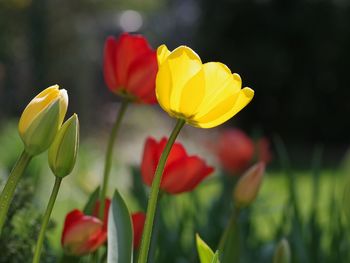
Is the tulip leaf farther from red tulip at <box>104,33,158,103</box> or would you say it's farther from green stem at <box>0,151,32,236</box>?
red tulip at <box>104,33,158,103</box>

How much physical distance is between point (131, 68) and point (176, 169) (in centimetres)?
18

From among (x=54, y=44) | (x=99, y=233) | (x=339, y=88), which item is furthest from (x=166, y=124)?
(x=99, y=233)

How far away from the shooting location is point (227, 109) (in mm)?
969

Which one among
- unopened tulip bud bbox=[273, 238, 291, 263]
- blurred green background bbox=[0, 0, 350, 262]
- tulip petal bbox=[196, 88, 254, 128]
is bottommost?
blurred green background bbox=[0, 0, 350, 262]

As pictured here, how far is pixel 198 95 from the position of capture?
0.97m

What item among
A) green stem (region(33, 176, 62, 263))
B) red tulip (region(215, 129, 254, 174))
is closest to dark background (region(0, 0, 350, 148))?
red tulip (region(215, 129, 254, 174))

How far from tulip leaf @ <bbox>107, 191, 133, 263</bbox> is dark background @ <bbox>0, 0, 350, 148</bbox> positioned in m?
6.74

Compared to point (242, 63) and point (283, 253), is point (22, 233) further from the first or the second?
point (242, 63)

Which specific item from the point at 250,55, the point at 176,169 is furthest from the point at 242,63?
the point at 176,169

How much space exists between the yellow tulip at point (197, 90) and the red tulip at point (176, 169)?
0.24m

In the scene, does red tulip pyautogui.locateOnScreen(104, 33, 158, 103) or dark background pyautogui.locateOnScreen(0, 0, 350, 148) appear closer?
red tulip pyautogui.locateOnScreen(104, 33, 158, 103)

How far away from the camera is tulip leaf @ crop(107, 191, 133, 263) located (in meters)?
1.02

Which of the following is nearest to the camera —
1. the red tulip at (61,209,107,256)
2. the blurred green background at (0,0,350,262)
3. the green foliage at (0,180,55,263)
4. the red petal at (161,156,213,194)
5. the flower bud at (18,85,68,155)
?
the flower bud at (18,85,68,155)

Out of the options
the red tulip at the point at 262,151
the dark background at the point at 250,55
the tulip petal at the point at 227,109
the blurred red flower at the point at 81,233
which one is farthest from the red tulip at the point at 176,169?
the dark background at the point at 250,55
